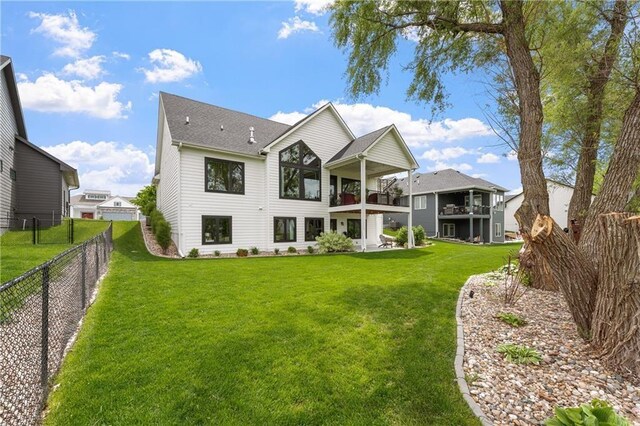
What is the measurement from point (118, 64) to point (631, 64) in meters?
16.9

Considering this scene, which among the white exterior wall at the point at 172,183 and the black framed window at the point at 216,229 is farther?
the black framed window at the point at 216,229

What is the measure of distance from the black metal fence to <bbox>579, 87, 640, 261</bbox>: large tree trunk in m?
6.77

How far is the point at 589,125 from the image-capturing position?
7555 mm

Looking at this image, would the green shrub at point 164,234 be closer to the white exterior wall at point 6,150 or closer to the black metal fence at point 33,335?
the white exterior wall at point 6,150

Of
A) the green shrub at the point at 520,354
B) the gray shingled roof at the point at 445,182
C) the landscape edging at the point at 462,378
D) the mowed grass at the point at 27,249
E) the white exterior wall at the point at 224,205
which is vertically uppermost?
the gray shingled roof at the point at 445,182

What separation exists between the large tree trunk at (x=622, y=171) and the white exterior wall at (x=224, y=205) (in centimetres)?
1296

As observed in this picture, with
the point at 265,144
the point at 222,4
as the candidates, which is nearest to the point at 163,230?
the point at 265,144

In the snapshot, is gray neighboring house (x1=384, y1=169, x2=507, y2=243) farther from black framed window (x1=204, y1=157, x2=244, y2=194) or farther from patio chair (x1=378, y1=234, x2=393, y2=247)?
black framed window (x1=204, y1=157, x2=244, y2=194)

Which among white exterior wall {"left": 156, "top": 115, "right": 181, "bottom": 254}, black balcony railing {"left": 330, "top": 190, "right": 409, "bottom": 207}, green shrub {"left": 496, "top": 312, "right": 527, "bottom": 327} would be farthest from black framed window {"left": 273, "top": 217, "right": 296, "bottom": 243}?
green shrub {"left": 496, "top": 312, "right": 527, "bottom": 327}

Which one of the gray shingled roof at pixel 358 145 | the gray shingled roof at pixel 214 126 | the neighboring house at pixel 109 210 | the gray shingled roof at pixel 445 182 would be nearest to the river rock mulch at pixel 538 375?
the gray shingled roof at pixel 358 145

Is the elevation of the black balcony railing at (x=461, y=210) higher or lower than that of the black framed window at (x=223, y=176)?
lower

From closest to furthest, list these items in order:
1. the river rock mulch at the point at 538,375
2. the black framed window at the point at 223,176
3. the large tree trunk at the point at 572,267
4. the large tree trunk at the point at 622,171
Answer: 1. the river rock mulch at the point at 538,375
2. the large tree trunk at the point at 572,267
3. the large tree trunk at the point at 622,171
4. the black framed window at the point at 223,176

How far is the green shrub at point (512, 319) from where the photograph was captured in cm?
444

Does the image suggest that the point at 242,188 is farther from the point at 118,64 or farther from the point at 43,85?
the point at 43,85
